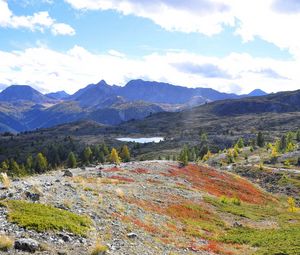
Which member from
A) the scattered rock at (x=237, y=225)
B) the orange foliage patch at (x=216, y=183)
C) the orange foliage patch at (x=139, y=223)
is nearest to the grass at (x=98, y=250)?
the orange foliage patch at (x=139, y=223)

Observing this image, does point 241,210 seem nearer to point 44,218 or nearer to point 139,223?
point 139,223

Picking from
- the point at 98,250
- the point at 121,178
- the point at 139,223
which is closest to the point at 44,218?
the point at 98,250

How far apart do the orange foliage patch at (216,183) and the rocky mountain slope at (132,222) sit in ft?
35.6

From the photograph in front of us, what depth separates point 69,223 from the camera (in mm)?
24844

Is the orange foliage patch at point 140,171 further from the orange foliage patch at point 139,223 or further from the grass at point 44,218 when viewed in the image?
the grass at point 44,218

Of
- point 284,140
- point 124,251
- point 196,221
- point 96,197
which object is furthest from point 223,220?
point 284,140

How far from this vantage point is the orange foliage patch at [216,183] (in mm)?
67875

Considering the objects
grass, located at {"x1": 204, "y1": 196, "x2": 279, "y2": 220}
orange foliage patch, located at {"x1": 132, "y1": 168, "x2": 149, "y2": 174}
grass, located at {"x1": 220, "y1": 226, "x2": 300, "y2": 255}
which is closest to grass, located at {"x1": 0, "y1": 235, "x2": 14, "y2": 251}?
grass, located at {"x1": 220, "y1": 226, "x2": 300, "y2": 255}

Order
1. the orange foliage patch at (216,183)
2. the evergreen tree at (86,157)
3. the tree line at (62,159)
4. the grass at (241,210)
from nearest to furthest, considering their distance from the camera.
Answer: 1. the grass at (241,210)
2. the orange foliage patch at (216,183)
3. the tree line at (62,159)
4. the evergreen tree at (86,157)

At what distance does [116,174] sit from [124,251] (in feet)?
125

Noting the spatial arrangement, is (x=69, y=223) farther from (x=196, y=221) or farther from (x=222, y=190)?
(x=222, y=190)

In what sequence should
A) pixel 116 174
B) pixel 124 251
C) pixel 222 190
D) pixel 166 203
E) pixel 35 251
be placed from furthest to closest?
pixel 222 190 < pixel 116 174 < pixel 166 203 < pixel 124 251 < pixel 35 251

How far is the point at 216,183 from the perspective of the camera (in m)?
74.8

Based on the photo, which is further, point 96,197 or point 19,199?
point 96,197
